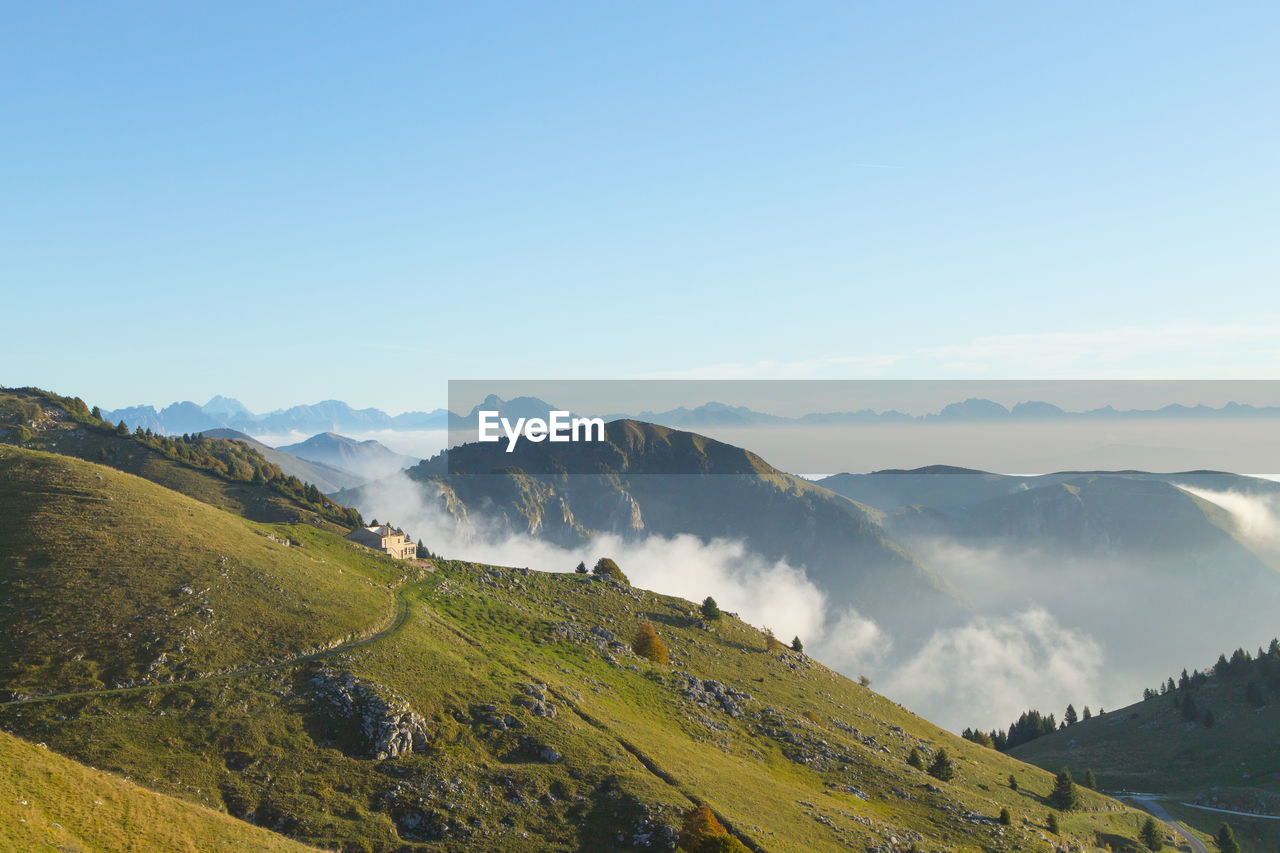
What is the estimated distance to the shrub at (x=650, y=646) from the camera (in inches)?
4611

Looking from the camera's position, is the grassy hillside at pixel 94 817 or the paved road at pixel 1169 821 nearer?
the grassy hillside at pixel 94 817

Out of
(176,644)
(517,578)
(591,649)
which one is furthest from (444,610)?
(176,644)

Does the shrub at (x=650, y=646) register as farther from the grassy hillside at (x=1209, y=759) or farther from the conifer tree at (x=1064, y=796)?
the grassy hillside at (x=1209, y=759)

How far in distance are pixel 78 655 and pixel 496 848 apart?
1688 inches

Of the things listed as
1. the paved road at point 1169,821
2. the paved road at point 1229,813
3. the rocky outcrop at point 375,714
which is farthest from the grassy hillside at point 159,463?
the paved road at point 1229,813

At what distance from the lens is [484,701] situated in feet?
249

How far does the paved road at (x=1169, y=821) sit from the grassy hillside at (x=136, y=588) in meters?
131

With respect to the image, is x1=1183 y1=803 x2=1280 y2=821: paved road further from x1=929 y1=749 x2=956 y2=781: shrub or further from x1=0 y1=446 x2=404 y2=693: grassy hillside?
x1=0 y1=446 x2=404 y2=693: grassy hillside

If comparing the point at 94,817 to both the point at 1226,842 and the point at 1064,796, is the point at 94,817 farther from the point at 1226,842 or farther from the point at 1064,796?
the point at 1226,842

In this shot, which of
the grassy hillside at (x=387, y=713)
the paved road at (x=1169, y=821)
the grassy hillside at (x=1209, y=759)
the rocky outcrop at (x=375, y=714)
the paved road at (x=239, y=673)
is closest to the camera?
the grassy hillside at (x=387, y=713)

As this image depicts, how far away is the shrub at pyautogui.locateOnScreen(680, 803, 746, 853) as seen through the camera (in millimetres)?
59250

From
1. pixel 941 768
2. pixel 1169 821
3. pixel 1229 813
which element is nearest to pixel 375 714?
pixel 941 768

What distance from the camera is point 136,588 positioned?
77.1m

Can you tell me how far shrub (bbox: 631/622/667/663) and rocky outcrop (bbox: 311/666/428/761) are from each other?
5318 cm
